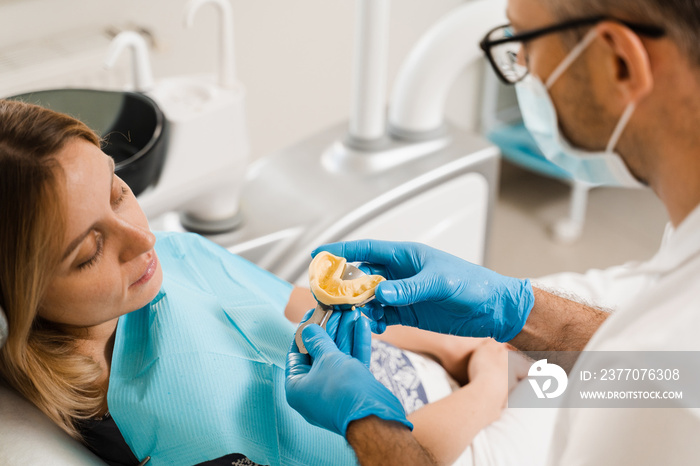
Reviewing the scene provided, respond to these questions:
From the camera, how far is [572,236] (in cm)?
279

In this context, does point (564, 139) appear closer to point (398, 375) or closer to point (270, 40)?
point (398, 375)

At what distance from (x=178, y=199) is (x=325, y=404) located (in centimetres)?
A: 67

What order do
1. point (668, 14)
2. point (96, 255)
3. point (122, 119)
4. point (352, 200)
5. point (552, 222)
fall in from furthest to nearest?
point (552, 222) → point (352, 200) → point (122, 119) → point (96, 255) → point (668, 14)

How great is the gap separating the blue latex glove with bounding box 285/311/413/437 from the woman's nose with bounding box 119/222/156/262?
10.9 inches

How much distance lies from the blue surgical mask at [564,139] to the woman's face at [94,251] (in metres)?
0.60

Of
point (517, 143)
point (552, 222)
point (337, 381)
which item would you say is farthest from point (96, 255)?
point (552, 222)

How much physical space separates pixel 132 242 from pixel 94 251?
2.2 inches

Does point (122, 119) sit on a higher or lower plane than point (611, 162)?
lower

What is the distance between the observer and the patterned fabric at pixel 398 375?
4.18 feet

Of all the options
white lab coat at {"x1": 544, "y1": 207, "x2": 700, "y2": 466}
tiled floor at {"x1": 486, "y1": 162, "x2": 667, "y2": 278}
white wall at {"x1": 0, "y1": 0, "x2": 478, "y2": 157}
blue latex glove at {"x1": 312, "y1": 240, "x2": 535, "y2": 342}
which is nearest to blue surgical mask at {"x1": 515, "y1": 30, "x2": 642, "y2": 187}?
white lab coat at {"x1": 544, "y1": 207, "x2": 700, "y2": 466}

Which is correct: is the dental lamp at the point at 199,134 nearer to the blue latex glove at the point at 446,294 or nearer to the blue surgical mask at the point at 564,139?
the blue latex glove at the point at 446,294

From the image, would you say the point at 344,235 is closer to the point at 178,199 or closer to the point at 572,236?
the point at 178,199

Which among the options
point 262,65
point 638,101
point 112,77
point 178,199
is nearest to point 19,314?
point 178,199

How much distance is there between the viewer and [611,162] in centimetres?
91
